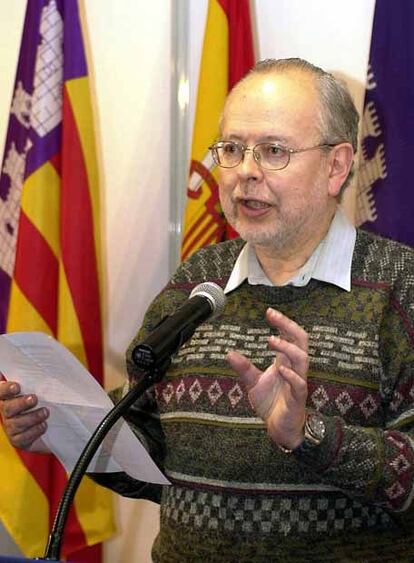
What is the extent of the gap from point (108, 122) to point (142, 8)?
33cm

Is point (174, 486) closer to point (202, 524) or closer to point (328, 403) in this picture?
point (202, 524)

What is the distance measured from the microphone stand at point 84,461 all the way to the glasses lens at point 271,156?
52 cm

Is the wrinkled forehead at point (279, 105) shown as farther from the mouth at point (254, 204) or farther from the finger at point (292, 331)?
the finger at point (292, 331)

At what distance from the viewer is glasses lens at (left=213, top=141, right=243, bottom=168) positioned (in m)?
1.41

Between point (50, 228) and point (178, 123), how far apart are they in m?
0.48

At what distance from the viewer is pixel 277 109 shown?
4.50 ft

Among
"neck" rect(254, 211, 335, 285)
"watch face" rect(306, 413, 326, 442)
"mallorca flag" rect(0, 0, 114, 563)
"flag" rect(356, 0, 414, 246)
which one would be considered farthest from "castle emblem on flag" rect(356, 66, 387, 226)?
"watch face" rect(306, 413, 326, 442)

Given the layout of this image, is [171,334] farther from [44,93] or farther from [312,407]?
[44,93]

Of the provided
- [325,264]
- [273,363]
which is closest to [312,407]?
[273,363]

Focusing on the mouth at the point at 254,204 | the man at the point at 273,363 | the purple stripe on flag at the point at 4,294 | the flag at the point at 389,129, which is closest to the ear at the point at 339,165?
the man at the point at 273,363

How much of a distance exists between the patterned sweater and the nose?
20cm

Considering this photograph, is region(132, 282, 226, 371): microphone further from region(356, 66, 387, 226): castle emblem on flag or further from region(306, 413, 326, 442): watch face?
region(356, 66, 387, 226): castle emblem on flag

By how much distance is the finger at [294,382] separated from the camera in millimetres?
1045

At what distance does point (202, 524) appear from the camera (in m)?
1.35
